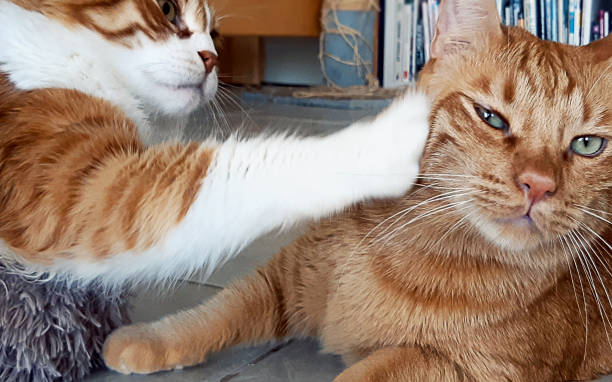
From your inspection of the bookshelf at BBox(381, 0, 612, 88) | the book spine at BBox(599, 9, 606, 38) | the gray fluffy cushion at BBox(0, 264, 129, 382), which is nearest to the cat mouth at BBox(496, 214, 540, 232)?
the gray fluffy cushion at BBox(0, 264, 129, 382)

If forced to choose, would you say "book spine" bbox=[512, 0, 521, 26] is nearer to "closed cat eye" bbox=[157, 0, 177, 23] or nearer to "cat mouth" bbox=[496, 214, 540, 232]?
"closed cat eye" bbox=[157, 0, 177, 23]

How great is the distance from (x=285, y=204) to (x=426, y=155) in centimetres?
26

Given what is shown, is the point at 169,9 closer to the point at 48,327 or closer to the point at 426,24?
the point at 48,327

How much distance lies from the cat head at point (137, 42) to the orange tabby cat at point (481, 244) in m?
0.44

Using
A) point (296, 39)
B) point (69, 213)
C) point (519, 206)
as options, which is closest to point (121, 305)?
point (69, 213)

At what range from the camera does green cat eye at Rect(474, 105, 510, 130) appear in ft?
3.44

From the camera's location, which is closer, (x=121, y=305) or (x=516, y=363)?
(x=516, y=363)

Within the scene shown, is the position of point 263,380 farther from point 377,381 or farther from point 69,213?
point 69,213

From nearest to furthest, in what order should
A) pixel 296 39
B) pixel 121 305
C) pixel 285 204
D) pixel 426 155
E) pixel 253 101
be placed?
pixel 285 204
pixel 426 155
pixel 121 305
pixel 253 101
pixel 296 39

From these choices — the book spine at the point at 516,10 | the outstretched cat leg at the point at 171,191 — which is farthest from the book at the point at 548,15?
the outstretched cat leg at the point at 171,191

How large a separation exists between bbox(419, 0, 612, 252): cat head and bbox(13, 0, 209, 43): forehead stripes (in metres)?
0.54

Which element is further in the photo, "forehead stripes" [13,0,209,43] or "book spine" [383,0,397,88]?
"book spine" [383,0,397,88]

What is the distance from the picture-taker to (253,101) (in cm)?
399

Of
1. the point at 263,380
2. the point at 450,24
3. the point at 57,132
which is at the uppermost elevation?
the point at 450,24
